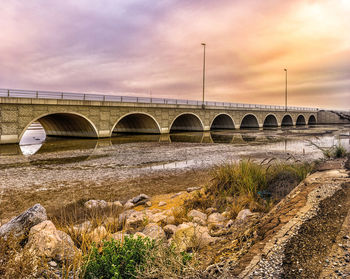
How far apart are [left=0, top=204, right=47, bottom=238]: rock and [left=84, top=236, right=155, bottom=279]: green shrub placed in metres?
1.62

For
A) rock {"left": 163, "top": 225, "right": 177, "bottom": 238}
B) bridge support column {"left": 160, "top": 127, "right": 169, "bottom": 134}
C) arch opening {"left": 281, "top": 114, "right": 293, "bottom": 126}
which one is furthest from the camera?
arch opening {"left": 281, "top": 114, "right": 293, "bottom": 126}

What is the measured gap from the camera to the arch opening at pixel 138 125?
35.2m

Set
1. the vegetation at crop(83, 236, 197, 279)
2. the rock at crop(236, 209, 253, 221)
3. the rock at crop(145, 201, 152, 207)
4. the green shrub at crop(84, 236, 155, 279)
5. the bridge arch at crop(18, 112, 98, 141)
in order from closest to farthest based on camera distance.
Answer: the vegetation at crop(83, 236, 197, 279) < the green shrub at crop(84, 236, 155, 279) < the rock at crop(236, 209, 253, 221) < the rock at crop(145, 201, 152, 207) < the bridge arch at crop(18, 112, 98, 141)

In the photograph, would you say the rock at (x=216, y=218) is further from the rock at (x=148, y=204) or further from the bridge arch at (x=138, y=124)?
the bridge arch at (x=138, y=124)

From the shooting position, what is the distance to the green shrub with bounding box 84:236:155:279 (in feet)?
8.48

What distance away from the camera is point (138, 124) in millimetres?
37750

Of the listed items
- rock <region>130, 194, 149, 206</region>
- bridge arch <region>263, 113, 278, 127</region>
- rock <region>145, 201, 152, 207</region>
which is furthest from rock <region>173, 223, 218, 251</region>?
bridge arch <region>263, 113, 278, 127</region>

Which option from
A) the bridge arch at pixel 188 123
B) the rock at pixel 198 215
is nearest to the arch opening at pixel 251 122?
the bridge arch at pixel 188 123

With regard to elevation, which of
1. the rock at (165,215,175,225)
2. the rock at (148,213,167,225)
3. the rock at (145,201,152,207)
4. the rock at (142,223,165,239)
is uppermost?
the rock at (142,223,165,239)

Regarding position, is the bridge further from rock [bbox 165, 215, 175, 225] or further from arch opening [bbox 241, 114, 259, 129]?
rock [bbox 165, 215, 175, 225]

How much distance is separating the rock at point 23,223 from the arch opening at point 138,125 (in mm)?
30239

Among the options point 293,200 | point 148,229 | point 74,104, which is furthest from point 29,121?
point 293,200

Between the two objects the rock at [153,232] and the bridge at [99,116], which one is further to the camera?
the bridge at [99,116]

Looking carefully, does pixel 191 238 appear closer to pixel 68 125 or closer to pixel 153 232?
pixel 153 232
